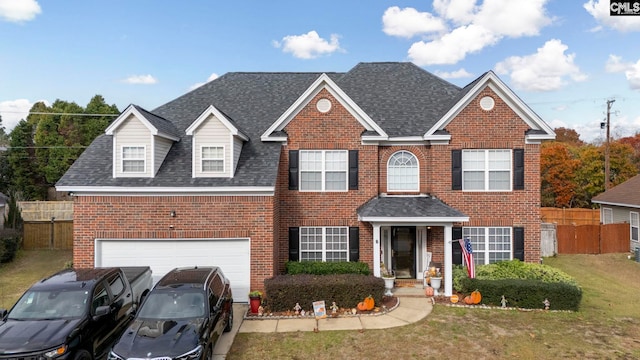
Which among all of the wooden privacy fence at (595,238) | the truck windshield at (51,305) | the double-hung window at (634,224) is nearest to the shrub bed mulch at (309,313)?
the truck windshield at (51,305)

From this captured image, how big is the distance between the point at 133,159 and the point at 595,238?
25172 millimetres

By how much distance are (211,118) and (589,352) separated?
13.0 m

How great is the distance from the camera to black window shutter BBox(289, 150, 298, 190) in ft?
46.7

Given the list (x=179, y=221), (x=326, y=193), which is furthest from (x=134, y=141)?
(x=326, y=193)

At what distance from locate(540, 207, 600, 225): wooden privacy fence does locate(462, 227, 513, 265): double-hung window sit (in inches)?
803

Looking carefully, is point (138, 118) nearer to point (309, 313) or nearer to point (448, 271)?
point (309, 313)

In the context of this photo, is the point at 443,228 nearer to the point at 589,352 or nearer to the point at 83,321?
the point at 589,352

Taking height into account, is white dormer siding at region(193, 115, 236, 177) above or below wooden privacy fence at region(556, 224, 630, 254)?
above

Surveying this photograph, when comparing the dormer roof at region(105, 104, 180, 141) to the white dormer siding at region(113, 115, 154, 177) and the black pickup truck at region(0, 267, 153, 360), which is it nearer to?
the white dormer siding at region(113, 115, 154, 177)

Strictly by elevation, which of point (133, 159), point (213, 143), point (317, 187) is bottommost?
point (317, 187)

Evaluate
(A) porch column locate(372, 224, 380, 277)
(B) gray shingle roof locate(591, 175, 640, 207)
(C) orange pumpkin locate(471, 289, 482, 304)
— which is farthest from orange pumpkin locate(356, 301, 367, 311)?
(B) gray shingle roof locate(591, 175, 640, 207)

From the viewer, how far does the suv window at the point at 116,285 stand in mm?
8521

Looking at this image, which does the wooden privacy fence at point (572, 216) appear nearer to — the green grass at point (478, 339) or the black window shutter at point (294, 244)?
the green grass at point (478, 339)

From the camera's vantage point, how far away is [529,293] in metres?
11.4
